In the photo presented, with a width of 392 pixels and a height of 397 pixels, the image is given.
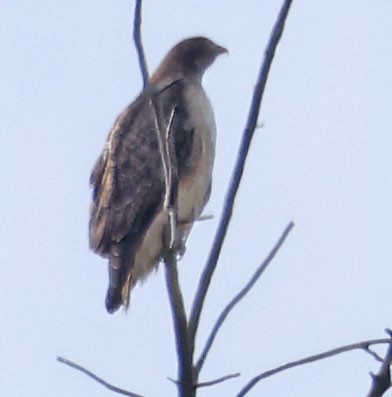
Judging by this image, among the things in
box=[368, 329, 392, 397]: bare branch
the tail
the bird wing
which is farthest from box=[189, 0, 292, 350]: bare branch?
the bird wing

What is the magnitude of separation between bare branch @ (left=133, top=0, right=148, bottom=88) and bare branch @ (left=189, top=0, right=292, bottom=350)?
1.10 feet

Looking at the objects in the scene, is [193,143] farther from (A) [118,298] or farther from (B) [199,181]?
(A) [118,298]

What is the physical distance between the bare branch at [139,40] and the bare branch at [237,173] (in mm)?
335

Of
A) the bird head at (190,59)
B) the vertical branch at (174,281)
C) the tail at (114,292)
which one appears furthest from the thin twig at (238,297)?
the bird head at (190,59)

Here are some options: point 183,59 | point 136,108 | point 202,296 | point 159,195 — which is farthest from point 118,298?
point 183,59

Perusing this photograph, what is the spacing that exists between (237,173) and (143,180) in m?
3.57

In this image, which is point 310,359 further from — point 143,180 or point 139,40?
point 143,180

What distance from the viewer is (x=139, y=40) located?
3748 millimetres

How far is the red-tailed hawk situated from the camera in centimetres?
670

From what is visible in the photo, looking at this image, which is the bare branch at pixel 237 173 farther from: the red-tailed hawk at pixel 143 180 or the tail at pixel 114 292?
the red-tailed hawk at pixel 143 180

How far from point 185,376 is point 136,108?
13.4ft

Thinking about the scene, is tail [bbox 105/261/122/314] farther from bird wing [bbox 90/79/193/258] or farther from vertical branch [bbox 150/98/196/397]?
vertical branch [bbox 150/98/196/397]

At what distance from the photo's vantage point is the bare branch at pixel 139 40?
3.73 m

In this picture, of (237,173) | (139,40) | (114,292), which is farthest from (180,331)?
(114,292)
